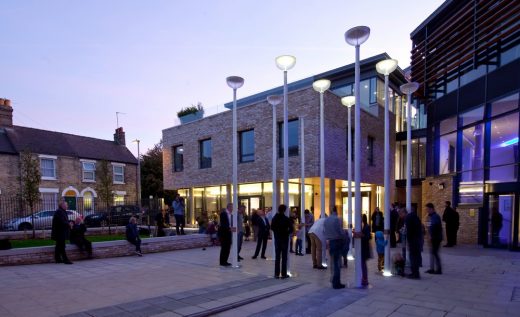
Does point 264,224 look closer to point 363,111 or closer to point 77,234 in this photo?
point 77,234

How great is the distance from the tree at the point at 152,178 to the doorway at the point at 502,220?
31.7 m

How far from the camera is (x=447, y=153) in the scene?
16.6m

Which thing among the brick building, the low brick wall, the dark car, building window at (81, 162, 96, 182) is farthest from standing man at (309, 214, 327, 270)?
building window at (81, 162, 96, 182)

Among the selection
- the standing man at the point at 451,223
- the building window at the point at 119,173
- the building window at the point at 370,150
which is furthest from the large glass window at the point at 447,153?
the building window at the point at 119,173

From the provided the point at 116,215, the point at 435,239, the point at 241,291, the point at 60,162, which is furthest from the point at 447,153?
the point at 60,162

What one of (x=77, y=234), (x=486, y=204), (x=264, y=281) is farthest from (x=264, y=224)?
(x=486, y=204)

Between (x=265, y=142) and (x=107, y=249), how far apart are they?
9863 millimetres

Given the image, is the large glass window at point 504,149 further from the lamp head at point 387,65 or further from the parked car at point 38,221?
the parked car at point 38,221

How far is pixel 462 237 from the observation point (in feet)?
48.1

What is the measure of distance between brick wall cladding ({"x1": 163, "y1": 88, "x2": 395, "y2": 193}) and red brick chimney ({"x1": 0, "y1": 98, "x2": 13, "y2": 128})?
12.9 metres

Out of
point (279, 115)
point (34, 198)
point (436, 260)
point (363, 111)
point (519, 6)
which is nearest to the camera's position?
point (436, 260)

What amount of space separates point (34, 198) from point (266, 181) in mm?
11265

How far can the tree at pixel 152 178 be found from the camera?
130ft

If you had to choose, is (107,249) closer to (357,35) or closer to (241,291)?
(241,291)
